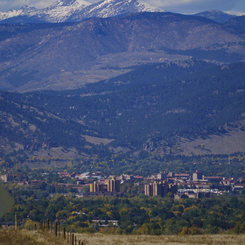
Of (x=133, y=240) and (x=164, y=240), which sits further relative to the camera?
(x=164, y=240)

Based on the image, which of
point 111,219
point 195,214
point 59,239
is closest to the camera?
point 59,239

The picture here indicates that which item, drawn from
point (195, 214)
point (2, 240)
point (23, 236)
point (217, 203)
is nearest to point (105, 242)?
point (23, 236)

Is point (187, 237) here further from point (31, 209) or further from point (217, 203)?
point (217, 203)

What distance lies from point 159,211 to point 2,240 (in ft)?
385

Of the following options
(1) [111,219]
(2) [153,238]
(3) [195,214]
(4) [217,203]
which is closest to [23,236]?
(2) [153,238]

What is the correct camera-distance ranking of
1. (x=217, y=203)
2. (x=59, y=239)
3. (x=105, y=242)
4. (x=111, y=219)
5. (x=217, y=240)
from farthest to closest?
(x=217, y=203)
(x=111, y=219)
(x=217, y=240)
(x=105, y=242)
(x=59, y=239)

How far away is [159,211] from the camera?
147500 mm

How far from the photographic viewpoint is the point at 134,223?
114938mm

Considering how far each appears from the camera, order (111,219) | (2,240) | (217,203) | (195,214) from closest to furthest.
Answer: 1. (2,240)
2. (111,219)
3. (195,214)
4. (217,203)

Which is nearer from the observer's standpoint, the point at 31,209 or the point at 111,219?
the point at 111,219

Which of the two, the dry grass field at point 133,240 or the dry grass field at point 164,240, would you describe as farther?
the dry grass field at point 164,240

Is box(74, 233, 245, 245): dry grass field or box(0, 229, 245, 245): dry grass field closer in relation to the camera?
box(0, 229, 245, 245): dry grass field

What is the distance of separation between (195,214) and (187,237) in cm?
9170

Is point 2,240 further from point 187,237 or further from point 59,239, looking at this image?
point 187,237
